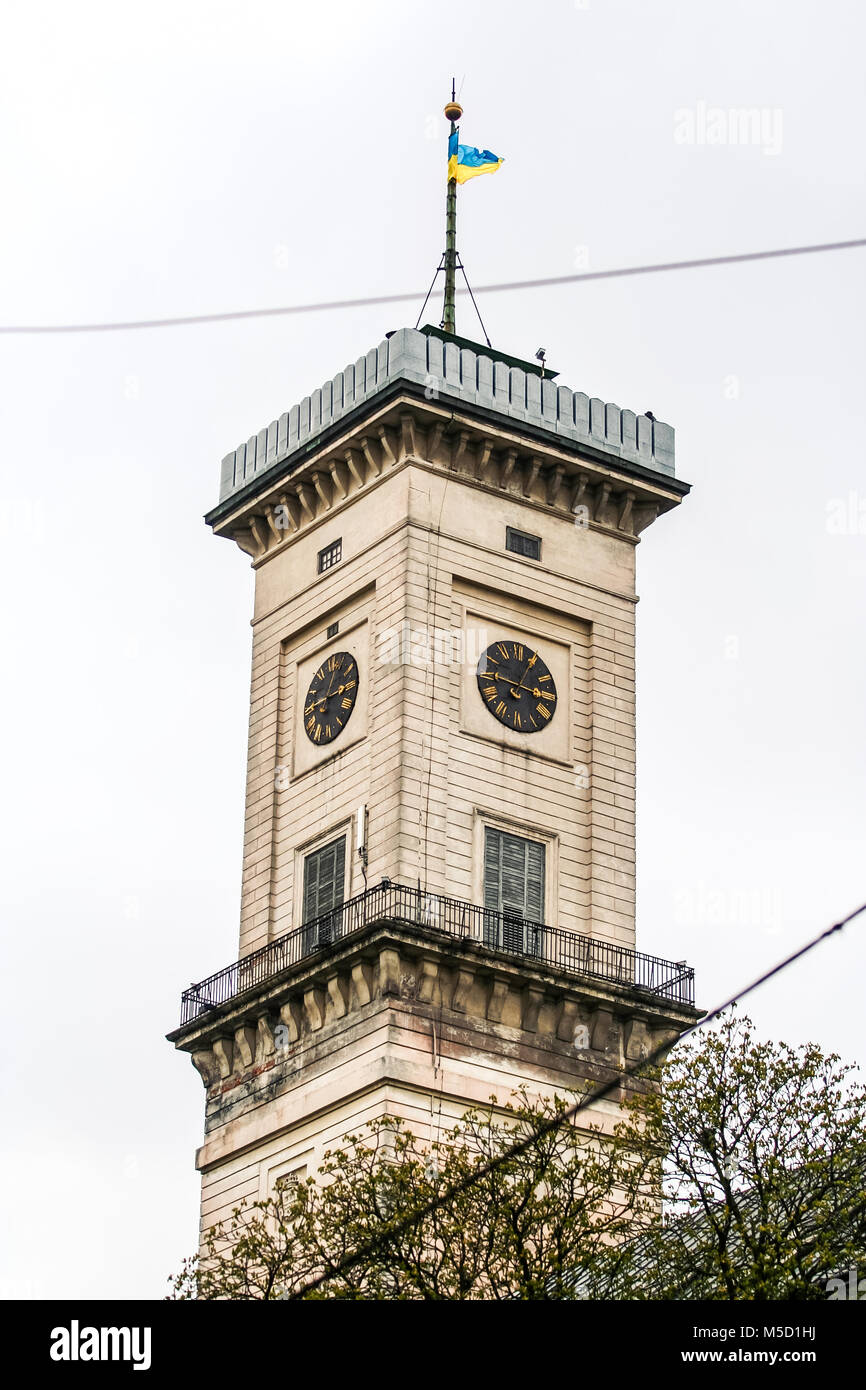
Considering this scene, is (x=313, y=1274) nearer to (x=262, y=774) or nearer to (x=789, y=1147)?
(x=789, y=1147)

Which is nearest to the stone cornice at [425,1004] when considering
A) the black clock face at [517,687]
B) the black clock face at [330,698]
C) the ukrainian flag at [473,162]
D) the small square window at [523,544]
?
the black clock face at [517,687]

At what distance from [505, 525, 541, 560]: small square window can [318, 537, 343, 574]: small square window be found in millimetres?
4414

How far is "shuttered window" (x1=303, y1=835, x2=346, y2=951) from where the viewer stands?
74625mm

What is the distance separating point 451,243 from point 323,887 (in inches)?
846

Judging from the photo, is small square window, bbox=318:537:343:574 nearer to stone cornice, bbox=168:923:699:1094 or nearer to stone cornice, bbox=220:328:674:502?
stone cornice, bbox=220:328:674:502

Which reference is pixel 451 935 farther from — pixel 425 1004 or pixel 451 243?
pixel 451 243

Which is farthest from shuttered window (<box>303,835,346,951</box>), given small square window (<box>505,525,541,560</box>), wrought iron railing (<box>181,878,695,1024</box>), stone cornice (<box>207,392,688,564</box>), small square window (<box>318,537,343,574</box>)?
stone cornice (<box>207,392,688,564</box>)

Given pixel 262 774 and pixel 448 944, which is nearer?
pixel 448 944

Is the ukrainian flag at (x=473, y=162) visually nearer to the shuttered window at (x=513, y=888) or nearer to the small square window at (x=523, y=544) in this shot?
the small square window at (x=523, y=544)

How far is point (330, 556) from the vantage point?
8069 centimetres

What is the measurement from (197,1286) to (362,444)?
96.9ft

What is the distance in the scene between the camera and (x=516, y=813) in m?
76.3
